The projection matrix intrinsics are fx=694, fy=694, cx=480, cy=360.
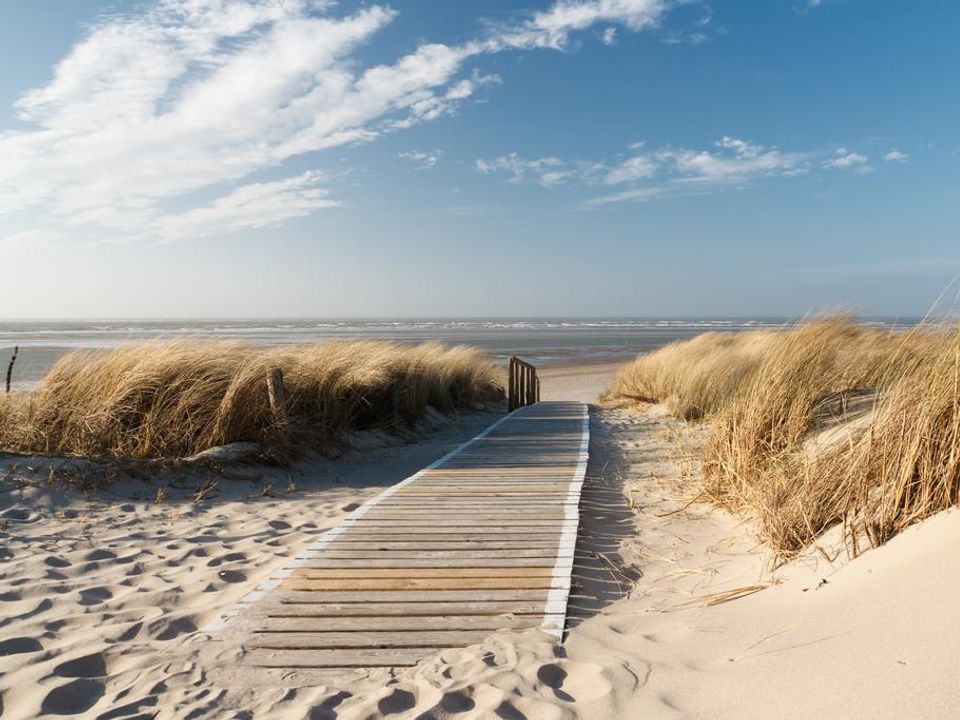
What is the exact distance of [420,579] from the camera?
359 centimetres

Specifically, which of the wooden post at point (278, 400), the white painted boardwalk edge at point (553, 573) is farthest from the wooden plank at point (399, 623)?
the wooden post at point (278, 400)

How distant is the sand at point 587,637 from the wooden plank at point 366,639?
14 cm

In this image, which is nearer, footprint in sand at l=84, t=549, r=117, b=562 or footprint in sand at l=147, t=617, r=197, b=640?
footprint in sand at l=147, t=617, r=197, b=640

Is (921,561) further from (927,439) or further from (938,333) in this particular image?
(938,333)

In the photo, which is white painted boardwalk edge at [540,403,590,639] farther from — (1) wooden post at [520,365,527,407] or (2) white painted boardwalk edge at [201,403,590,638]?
(1) wooden post at [520,365,527,407]

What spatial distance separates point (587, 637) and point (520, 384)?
38.5 feet

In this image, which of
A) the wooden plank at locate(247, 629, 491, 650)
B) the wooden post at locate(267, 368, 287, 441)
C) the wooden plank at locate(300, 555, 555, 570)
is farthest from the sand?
the wooden post at locate(267, 368, 287, 441)

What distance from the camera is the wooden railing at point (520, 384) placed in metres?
13.7

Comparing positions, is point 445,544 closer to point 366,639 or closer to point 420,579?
point 420,579

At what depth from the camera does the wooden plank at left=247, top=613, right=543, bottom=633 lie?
3.02 metres

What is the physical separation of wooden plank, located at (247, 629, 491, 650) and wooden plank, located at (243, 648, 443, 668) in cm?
3

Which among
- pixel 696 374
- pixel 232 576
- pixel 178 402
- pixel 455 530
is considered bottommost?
pixel 232 576

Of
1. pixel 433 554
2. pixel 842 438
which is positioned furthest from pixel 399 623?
pixel 842 438

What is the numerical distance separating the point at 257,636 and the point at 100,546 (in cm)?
213
